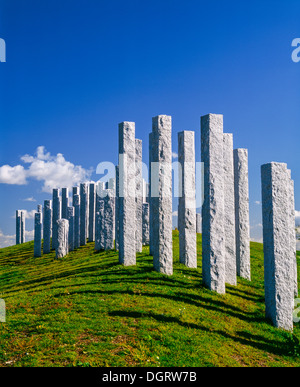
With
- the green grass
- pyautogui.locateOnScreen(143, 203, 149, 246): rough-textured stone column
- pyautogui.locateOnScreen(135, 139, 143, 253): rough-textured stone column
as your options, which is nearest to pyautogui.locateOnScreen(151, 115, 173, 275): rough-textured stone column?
the green grass

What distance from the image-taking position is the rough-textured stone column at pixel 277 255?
1103 centimetres

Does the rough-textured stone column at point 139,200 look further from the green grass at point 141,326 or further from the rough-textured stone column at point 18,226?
the rough-textured stone column at point 18,226

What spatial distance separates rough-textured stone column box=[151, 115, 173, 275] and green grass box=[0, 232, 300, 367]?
2.13ft

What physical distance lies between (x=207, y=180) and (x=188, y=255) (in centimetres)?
388

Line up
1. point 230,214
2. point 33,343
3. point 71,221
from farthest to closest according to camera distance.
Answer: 1. point 71,221
2. point 230,214
3. point 33,343

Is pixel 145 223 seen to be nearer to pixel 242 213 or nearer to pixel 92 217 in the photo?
pixel 242 213

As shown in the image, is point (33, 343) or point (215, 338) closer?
point (33, 343)

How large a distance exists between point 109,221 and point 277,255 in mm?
11343

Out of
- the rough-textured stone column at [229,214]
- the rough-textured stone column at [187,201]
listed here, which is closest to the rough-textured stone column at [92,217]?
the rough-textured stone column at [187,201]
